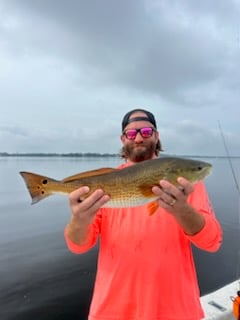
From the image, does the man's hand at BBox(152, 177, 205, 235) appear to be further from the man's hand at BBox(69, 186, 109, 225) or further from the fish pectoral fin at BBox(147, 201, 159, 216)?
the man's hand at BBox(69, 186, 109, 225)

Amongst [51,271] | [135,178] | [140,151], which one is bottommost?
[51,271]

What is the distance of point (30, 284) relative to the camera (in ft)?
31.1

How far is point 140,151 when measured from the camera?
3.20m

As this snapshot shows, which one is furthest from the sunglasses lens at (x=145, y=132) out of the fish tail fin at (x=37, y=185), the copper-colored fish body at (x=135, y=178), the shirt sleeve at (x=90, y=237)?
the fish tail fin at (x=37, y=185)

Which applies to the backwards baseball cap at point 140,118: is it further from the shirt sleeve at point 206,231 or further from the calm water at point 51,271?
the calm water at point 51,271

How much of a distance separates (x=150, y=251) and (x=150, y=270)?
0.52 ft

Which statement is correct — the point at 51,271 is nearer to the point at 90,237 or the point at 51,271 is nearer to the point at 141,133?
the point at 90,237

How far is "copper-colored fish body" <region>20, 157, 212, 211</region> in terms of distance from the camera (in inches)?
104

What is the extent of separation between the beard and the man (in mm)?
600

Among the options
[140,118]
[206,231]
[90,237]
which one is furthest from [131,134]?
[206,231]

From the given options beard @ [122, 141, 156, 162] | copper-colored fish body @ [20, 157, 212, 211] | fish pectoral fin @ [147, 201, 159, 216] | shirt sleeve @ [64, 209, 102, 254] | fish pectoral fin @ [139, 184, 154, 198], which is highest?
beard @ [122, 141, 156, 162]

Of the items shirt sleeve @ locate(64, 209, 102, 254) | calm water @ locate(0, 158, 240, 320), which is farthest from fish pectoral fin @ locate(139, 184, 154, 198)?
calm water @ locate(0, 158, 240, 320)

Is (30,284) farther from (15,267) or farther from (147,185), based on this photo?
(147,185)

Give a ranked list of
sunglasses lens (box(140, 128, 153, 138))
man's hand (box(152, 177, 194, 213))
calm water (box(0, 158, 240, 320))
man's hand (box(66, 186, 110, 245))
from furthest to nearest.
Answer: calm water (box(0, 158, 240, 320))
sunglasses lens (box(140, 128, 153, 138))
man's hand (box(66, 186, 110, 245))
man's hand (box(152, 177, 194, 213))
